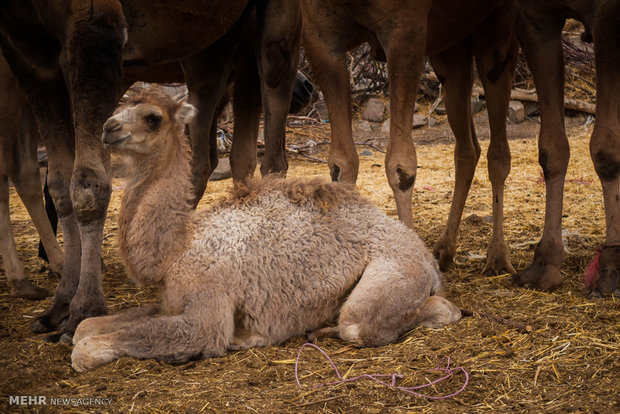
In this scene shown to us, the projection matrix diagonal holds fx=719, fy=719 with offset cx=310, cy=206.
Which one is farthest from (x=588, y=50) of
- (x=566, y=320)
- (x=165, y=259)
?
(x=165, y=259)

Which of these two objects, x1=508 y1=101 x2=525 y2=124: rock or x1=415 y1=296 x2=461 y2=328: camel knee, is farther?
x1=508 y1=101 x2=525 y2=124: rock

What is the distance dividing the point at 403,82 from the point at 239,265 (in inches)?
80.7

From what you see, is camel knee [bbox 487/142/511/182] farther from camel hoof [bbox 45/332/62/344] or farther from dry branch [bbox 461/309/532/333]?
camel hoof [bbox 45/332/62/344]

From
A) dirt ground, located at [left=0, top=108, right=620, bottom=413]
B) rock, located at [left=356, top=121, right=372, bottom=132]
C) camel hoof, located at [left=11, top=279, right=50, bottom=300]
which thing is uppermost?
rock, located at [left=356, top=121, right=372, bottom=132]

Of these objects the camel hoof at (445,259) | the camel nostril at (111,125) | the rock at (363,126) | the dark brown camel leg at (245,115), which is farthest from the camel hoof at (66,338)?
the rock at (363,126)

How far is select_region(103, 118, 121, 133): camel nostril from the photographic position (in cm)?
367

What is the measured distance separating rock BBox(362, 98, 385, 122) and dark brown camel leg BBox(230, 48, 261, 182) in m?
8.63

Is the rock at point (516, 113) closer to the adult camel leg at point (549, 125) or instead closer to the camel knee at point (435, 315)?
the adult camel leg at point (549, 125)

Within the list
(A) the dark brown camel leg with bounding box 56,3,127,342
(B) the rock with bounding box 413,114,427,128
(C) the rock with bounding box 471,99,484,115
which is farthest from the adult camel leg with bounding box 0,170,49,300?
(C) the rock with bounding box 471,99,484,115

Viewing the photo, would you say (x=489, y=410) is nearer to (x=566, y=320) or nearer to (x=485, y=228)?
(x=566, y=320)

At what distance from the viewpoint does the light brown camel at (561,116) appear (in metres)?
4.63

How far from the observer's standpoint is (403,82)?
5137 millimetres

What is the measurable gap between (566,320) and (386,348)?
1.15m

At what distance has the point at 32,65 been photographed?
176 inches
